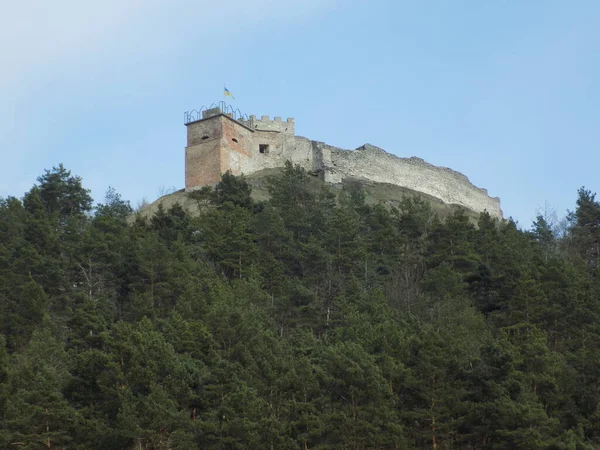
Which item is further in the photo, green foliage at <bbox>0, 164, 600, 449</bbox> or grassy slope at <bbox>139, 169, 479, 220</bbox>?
grassy slope at <bbox>139, 169, 479, 220</bbox>

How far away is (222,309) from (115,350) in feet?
12.7

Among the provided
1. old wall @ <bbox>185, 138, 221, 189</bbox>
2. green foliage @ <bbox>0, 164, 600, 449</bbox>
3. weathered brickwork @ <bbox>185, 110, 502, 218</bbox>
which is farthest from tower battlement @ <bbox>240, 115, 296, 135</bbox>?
green foliage @ <bbox>0, 164, 600, 449</bbox>

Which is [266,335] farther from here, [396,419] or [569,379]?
[569,379]

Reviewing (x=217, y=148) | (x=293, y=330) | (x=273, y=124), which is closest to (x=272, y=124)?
(x=273, y=124)

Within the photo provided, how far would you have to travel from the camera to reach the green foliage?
23297 millimetres

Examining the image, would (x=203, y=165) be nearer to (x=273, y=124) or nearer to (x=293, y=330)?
(x=273, y=124)

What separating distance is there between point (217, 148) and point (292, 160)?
274 inches

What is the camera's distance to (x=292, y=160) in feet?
182

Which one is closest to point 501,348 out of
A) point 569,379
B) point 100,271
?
point 569,379

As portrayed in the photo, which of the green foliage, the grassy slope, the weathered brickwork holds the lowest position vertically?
the green foliage

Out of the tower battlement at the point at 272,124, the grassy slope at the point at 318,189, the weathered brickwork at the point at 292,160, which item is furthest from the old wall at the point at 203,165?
the tower battlement at the point at 272,124

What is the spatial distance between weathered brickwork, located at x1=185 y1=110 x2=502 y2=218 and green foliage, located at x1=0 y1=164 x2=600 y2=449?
6511mm

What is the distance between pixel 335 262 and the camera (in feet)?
121

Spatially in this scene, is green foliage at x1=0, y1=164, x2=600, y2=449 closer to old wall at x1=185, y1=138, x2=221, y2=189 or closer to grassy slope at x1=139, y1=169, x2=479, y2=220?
grassy slope at x1=139, y1=169, x2=479, y2=220
